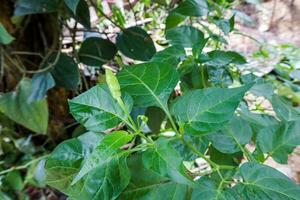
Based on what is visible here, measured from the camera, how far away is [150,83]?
0.29 m

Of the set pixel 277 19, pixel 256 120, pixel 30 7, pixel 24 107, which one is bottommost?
pixel 277 19

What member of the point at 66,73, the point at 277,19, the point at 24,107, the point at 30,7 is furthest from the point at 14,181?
the point at 277,19

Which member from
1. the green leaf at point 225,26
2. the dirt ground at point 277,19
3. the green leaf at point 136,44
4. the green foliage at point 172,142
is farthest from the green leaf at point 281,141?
the dirt ground at point 277,19

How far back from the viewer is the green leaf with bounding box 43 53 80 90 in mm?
735

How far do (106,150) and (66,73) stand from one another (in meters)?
0.52

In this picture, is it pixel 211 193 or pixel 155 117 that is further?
pixel 155 117

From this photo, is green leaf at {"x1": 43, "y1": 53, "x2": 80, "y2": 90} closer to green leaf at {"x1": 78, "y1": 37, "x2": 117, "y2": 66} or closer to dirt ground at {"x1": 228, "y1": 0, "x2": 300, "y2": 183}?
green leaf at {"x1": 78, "y1": 37, "x2": 117, "y2": 66}

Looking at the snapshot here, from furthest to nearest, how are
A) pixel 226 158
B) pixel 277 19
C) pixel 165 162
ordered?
pixel 277 19
pixel 226 158
pixel 165 162

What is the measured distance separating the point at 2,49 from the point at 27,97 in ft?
0.61

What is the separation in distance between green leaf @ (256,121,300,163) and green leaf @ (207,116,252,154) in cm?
2

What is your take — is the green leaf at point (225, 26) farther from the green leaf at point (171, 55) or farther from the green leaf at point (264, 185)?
the green leaf at point (264, 185)

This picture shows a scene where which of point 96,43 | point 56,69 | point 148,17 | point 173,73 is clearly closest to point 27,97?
point 56,69

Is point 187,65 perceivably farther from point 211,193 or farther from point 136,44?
point 136,44

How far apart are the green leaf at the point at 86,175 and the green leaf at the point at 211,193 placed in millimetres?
52
